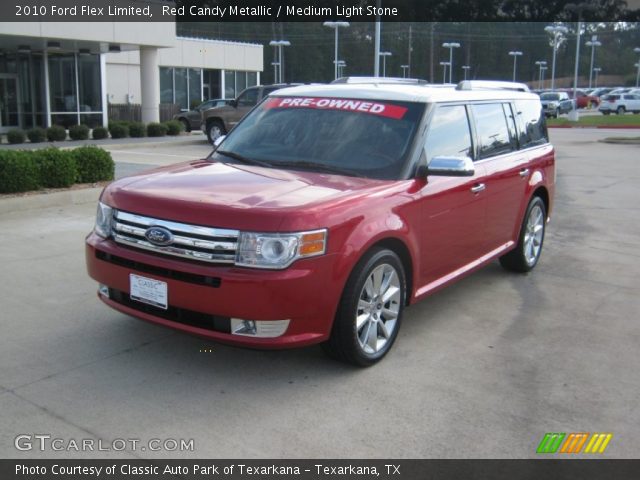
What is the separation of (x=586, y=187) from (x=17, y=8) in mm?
17337

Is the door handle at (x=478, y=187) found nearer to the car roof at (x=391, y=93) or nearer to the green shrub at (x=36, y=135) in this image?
the car roof at (x=391, y=93)

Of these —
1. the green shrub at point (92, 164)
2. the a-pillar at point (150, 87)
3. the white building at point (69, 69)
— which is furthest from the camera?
the a-pillar at point (150, 87)

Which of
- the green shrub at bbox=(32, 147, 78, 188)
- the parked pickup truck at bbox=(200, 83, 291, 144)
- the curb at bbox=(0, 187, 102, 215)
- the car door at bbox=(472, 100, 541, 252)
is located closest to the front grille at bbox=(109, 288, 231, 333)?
the car door at bbox=(472, 100, 541, 252)

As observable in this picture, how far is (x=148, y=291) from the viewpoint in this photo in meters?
4.28

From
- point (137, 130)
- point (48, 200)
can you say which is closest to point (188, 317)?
point (48, 200)

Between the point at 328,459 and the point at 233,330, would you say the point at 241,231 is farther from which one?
the point at 328,459

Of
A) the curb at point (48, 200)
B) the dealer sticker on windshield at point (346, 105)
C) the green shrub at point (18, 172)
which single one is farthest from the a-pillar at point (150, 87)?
the dealer sticker on windshield at point (346, 105)

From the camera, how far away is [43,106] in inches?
1040

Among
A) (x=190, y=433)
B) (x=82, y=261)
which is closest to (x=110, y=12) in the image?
(x=82, y=261)

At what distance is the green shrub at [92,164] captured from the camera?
1094 centimetres

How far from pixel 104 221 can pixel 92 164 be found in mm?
6825

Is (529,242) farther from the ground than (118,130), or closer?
closer

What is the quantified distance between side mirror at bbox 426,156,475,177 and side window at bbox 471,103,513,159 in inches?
45.3

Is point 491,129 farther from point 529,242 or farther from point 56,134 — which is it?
point 56,134
